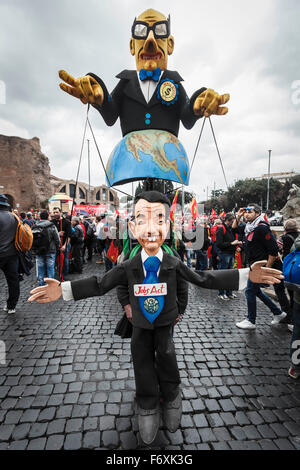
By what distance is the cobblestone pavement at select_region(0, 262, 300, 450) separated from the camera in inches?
71.0

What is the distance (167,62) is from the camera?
118 inches

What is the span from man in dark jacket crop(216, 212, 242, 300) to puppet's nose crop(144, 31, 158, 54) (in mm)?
3289

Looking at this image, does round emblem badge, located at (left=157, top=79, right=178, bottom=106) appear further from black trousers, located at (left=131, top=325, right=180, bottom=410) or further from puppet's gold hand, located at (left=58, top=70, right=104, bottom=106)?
black trousers, located at (left=131, top=325, right=180, bottom=410)

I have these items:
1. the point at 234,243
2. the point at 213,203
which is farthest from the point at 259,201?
the point at 234,243

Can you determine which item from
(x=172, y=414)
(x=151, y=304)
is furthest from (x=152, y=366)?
(x=151, y=304)

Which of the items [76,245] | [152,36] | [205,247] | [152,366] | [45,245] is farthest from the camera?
[76,245]

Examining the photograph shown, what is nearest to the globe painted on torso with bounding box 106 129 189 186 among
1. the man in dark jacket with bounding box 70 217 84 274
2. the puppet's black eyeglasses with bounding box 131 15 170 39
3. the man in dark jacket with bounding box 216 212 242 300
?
the puppet's black eyeglasses with bounding box 131 15 170 39

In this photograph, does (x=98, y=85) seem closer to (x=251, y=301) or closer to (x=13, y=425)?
(x=13, y=425)

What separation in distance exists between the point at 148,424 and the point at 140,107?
10.5ft

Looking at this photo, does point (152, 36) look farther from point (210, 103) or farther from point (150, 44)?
point (210, 103)

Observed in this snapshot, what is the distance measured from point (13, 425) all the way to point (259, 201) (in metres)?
46.9

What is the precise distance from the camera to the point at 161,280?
1804 millimetres

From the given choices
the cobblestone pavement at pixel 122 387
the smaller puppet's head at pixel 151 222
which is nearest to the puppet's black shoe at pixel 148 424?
the cobblestone pavement at pixel 122 387
